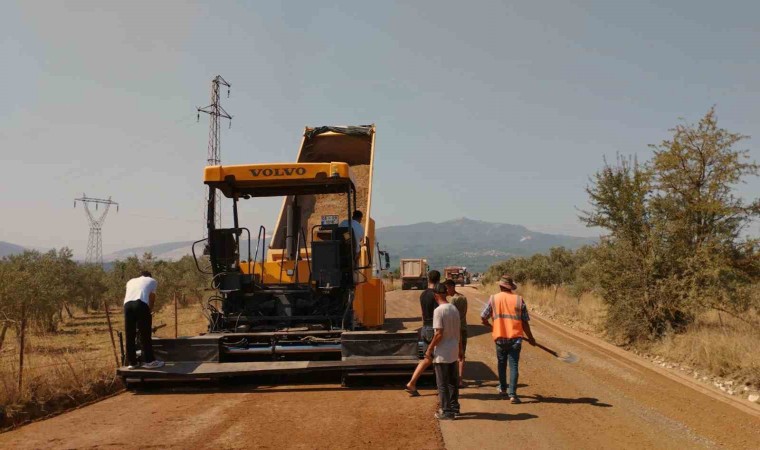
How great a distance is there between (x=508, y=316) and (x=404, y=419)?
206 centimetres

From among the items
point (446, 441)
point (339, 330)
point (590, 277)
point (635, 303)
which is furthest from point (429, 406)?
point (590, 277)

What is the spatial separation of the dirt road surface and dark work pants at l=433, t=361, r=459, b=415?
194 mm

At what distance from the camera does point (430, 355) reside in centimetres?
693

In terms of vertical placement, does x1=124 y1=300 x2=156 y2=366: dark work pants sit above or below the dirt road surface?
above

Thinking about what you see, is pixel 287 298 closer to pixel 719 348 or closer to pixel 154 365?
pixel 154 365

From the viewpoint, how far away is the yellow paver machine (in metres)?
7.74

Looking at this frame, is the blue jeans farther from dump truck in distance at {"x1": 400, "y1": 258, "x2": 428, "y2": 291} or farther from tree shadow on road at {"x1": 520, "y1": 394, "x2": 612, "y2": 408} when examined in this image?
dump truck in distance at {"x1": 400, "y1": 258, "x2": 428, "y2": 291}

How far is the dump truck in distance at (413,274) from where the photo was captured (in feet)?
137

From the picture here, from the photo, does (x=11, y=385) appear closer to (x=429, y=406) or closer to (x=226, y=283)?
(x=226, y=283)

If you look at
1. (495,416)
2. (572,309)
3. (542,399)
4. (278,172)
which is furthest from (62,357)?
(572,309)

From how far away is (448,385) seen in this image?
6.40 metres

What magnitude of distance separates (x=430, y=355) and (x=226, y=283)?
3769 millimetres

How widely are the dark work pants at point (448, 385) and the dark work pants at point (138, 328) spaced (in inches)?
165

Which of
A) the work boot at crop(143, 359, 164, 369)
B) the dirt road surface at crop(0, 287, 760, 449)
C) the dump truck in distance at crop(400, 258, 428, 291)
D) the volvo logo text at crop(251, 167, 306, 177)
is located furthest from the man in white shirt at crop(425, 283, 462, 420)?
the dump truck in distance at crop(400, 258, 428, 291)
